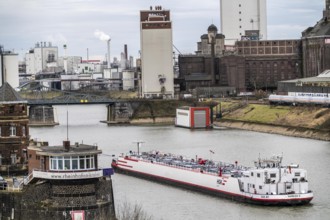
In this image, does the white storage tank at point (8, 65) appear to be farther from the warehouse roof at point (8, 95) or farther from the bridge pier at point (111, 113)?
the bridge pier at point (111, 113)

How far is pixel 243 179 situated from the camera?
42906 mm

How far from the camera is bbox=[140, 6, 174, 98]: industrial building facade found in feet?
412

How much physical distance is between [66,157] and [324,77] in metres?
86.0

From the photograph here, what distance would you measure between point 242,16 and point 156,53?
1416 inches

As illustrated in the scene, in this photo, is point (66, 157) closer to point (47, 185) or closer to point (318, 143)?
point (47, 185)

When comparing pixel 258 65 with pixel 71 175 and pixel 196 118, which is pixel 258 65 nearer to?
pixel 196 118

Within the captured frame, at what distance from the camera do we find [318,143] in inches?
2753

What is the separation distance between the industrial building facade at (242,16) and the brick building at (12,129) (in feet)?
389

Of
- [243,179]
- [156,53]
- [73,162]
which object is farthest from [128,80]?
[73,162]

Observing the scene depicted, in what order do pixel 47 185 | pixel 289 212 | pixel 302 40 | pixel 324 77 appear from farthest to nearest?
pixel 302 40 < pixel 324 77 < pixel 289 212 < pixel 47 185

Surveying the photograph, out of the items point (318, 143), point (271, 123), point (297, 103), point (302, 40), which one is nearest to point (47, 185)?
point (318, 143)

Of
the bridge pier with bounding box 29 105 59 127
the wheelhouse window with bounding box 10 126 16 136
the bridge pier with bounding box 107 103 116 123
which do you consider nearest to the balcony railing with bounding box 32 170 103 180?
the wheelhouse window with bounding box 10 126 16 136

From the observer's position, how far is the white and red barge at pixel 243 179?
135 ft

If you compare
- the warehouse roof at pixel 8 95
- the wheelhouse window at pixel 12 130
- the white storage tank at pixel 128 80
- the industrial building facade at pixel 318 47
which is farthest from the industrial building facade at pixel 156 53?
the wheelhouse window at pixel 12 130
